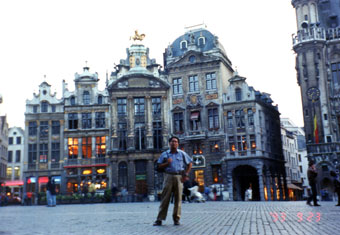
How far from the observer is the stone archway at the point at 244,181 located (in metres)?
42.8

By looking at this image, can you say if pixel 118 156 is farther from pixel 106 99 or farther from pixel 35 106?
pixel 35 106

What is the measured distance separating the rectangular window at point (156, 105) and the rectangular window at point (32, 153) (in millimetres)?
14913

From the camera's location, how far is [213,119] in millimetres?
44062

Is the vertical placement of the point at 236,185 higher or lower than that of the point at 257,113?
lower

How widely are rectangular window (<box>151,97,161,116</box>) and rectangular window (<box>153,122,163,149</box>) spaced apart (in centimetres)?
132

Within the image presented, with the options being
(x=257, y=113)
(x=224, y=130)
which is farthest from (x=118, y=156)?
(x=257, y=113)

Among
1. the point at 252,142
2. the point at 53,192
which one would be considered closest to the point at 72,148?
the point at 53,192

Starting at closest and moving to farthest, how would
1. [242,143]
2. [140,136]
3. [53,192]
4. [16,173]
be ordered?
1. [53,192]
2. [242,143]
3. [140,136]
4. [16,173]

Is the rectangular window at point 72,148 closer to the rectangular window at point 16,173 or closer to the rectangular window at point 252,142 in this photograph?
the rectangular window at point 252,142

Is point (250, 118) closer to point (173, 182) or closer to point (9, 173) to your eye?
point (173, 182)

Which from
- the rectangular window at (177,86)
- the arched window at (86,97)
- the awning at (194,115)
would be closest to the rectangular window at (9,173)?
the arched window at (86,97)

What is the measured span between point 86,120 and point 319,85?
26.1m

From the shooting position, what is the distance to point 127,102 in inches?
1802

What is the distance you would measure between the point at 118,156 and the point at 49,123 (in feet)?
31.6
